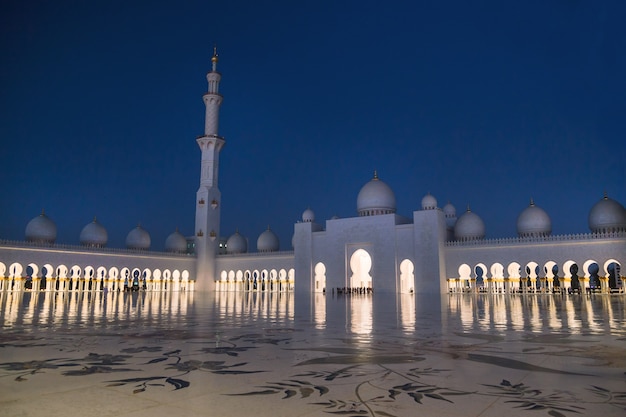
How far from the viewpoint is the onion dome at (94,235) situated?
115 feet

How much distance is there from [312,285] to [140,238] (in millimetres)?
15210

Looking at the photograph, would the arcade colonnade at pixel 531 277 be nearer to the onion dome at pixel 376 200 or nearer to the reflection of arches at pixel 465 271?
the reflection of arches at pixel 465 271

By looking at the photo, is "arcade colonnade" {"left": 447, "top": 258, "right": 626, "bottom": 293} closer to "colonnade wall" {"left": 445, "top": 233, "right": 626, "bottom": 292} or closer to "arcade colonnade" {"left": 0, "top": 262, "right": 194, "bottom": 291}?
"colonnade wall" {"left": 445, "top": 233, "right": 626, "bottom": 292}

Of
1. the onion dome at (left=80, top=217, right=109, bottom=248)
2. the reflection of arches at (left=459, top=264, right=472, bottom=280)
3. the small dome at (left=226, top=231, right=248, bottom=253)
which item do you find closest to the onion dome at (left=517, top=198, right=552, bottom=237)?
the reflection of arches at (left=459, top=264, right=472, bottom=280)

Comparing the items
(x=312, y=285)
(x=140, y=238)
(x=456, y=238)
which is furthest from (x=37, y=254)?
(x=456, y=238)

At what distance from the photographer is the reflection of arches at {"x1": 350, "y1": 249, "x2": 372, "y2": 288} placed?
3397 centimetres

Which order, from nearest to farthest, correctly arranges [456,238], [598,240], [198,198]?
[598,240]
[456,238]
[198,198]

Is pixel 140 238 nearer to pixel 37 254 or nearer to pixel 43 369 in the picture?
pixel 37 254

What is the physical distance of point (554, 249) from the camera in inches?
1043

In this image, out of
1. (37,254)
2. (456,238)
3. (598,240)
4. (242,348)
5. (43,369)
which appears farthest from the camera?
(456,238)

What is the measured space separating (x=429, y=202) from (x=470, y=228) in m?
3.39

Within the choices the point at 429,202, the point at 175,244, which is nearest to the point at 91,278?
the point at 175,244

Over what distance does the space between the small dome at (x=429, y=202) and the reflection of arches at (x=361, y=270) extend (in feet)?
17.7

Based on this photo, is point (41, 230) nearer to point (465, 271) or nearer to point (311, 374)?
point (465, 271)
